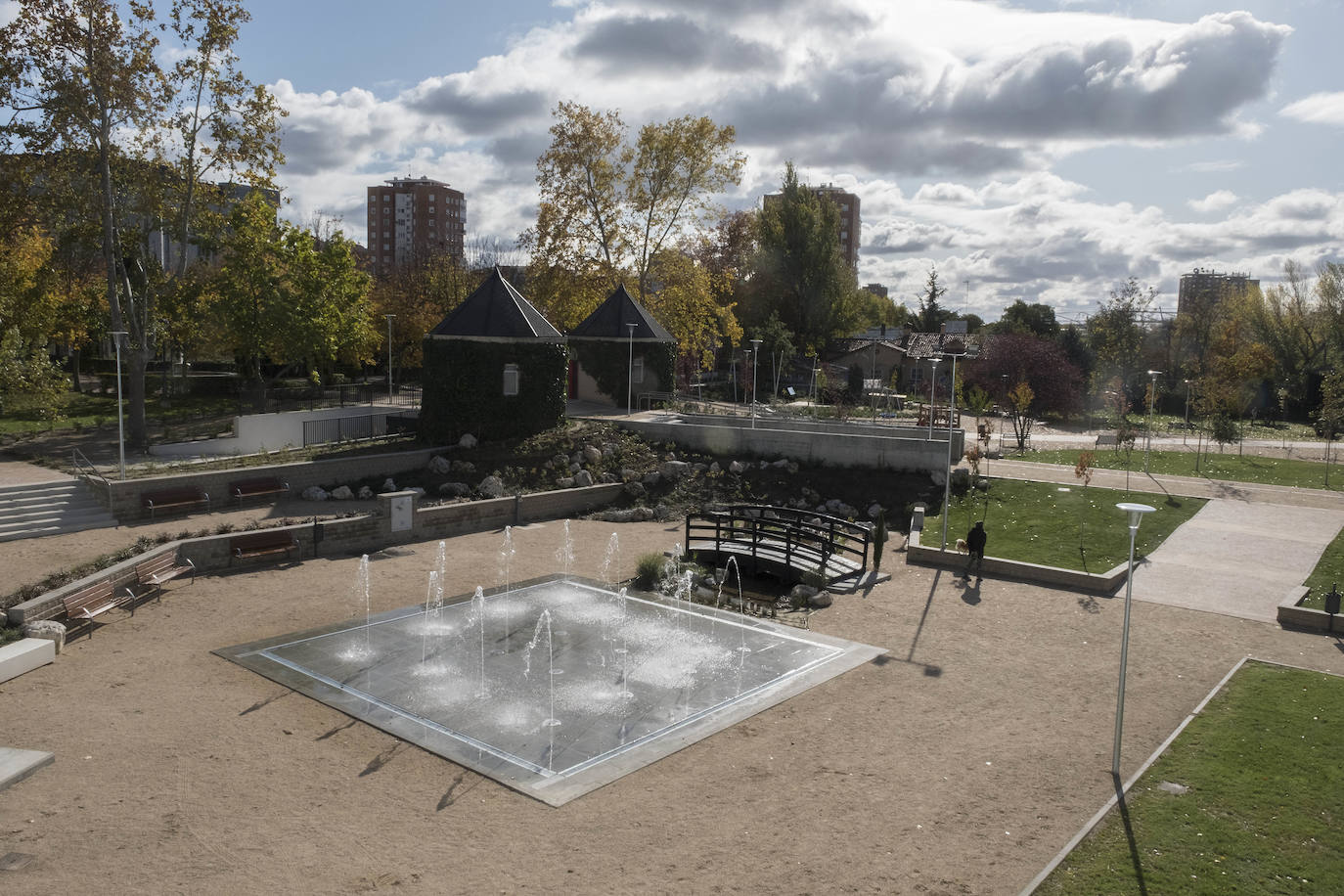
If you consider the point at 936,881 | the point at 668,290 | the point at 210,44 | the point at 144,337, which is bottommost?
the point at 936,881

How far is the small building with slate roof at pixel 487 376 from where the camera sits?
1121 inches

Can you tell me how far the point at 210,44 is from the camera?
91.6ft

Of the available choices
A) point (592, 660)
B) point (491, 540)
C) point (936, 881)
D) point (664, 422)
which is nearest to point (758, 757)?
point (936, 881)

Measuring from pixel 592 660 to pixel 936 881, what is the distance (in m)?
6.15

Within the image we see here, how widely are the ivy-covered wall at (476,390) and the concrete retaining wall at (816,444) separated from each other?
362 centimetres

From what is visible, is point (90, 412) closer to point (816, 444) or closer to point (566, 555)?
point (566, 555)

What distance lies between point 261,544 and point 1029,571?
575 inches

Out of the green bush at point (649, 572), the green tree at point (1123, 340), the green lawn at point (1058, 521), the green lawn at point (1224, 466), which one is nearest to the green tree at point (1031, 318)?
the green tree at point (1123, 340)

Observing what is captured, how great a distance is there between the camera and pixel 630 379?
37.1 m

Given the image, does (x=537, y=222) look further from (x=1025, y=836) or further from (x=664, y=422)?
(x=1025, y=836)

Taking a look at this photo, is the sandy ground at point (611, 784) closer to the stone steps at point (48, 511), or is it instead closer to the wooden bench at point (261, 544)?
the wooden bench at point (261, 544)

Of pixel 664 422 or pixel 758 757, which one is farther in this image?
pixel 664 422

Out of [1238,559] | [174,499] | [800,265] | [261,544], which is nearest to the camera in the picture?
[261,544]

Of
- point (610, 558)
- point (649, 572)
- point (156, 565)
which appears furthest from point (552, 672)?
point (156, 565)
